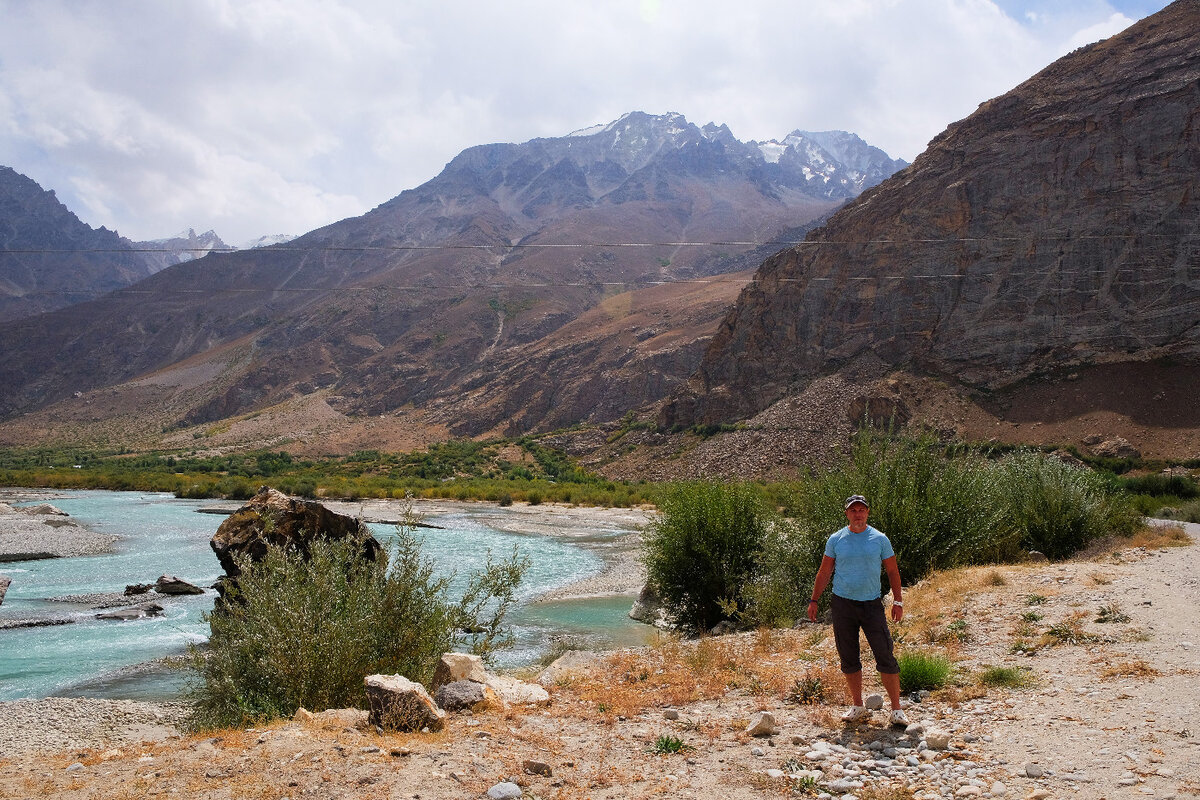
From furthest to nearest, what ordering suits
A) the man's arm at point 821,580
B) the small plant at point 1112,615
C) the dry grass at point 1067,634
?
1. the small plant at point 1112,615
2. the dry grass at point 1067,634
3. the man's arm at point 821,580

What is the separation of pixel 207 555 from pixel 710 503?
64.1 feet

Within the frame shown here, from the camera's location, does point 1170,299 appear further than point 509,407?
No

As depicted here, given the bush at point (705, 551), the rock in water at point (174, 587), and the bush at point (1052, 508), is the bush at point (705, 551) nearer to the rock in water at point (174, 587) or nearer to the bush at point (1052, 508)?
the bush at point (1052, 508)

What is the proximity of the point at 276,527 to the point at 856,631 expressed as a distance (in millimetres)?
10780

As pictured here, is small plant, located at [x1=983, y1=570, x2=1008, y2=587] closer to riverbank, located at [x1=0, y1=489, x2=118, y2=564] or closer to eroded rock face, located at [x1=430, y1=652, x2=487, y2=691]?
eroded rock face, located at [x1=430, y1=652, x2=487, y2=691]

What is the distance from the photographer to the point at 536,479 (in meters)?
64.6

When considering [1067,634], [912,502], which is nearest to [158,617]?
[912,502]

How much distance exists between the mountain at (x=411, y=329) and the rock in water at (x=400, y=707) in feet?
237

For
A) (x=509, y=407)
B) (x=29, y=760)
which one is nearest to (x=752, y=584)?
(x=29, y=760)

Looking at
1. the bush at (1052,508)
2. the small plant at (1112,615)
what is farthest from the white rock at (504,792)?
the bush at (1052,508)

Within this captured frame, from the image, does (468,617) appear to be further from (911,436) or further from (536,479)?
(536,479)

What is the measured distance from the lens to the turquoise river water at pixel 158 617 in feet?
40.3

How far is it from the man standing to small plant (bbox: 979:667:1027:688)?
129cm

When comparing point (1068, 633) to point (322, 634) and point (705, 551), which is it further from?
point (322, 634)
